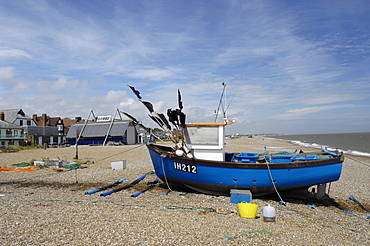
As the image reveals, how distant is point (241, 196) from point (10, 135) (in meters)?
46.1

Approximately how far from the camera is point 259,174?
977 centimetres

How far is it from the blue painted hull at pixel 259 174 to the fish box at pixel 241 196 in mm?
573

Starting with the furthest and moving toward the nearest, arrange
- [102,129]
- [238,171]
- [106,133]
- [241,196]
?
[102,129] → [106,133] → [238,171] → [241,196]

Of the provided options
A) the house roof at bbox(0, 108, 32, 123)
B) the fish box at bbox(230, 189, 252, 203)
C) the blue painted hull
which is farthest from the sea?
the house roof at bbox(0, 108, 32, 123)

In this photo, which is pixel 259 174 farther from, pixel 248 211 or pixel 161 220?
pixel 161 220

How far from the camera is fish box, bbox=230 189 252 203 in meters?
9.23

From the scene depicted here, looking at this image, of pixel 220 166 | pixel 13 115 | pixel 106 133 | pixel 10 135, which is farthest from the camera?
pixel 13 115

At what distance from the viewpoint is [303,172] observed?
967 centimetres

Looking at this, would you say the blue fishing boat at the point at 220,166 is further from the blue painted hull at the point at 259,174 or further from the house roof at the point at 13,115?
the house roof at the point at 13,115

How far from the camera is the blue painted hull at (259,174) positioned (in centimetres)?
966

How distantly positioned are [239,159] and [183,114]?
3.37m

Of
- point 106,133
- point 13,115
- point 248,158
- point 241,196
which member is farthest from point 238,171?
point 13,115

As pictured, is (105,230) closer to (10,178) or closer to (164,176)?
(164,176)

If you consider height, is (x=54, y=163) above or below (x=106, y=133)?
below
